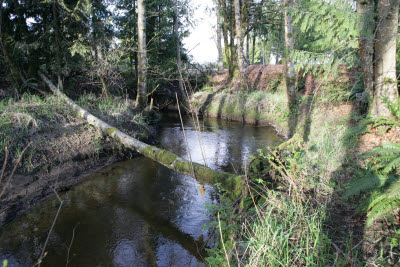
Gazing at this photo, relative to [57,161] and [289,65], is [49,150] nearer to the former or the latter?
[57,161]

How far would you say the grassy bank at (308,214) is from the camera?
2191 mm

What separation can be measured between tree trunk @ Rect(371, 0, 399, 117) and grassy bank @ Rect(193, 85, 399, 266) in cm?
50

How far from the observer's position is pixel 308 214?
8.99ft

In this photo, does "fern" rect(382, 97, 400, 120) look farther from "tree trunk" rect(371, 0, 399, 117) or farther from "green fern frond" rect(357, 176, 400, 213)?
"green fern frond" rect(357, 176, 400, 213)

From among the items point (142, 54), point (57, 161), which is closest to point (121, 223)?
point (57, 161)

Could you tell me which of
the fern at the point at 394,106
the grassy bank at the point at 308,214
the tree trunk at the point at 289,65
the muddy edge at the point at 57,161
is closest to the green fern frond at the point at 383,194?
the grassy bank at the point at 308,214

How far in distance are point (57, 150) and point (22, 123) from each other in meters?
1.04

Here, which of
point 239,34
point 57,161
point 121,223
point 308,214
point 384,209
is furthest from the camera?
point 239,34

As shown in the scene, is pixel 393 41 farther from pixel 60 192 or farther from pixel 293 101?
pixel 60 192

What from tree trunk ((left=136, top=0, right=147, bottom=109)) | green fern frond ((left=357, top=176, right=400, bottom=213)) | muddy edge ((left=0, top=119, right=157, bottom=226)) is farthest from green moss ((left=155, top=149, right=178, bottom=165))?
tree trunk ((left=136, top=0, right=147, bottom=109))

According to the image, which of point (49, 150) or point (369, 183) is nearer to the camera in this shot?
point (369, 183)

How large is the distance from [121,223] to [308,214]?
292 cm

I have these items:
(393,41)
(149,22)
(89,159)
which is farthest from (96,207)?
(149,22)

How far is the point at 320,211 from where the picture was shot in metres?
2.80
